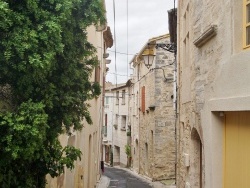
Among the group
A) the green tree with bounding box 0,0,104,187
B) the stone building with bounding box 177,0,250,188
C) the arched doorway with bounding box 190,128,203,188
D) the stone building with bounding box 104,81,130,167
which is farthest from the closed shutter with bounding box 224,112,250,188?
the stone building with bounding box 104,81,130,167

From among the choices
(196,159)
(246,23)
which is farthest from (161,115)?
(246,23)

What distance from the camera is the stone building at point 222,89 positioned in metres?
Answer: 4.89

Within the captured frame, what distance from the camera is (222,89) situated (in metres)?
5.53

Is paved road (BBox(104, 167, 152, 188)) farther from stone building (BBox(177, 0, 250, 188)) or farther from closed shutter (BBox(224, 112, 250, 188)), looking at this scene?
closed shutter (BBox(224, 112, 250, 188))

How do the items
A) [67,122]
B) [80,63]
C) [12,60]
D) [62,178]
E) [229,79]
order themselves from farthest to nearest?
[62,178], [229,79], [80,63], [67,122], [12,60]

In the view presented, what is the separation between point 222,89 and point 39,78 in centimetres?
277

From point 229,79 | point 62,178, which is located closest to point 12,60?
point 229,79

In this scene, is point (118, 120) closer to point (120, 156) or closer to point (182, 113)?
point (120, 156)

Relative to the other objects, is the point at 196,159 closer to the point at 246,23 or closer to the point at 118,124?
the point at 246,23

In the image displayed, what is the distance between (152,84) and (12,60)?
56.6 ft

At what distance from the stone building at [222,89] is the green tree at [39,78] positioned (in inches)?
72.3

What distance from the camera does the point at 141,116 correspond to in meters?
25.4

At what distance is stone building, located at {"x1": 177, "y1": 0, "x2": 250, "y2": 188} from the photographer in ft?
16.1

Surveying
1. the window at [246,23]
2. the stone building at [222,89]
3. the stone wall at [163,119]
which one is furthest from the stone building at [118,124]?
the window at [246,23]
